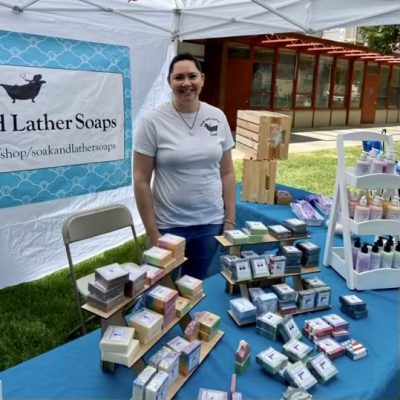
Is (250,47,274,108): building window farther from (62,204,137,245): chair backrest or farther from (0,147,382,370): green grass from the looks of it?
(62,204,137,245): chair backrest

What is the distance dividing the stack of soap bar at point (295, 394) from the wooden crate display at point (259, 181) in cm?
231

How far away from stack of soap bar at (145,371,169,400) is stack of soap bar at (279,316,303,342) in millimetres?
486

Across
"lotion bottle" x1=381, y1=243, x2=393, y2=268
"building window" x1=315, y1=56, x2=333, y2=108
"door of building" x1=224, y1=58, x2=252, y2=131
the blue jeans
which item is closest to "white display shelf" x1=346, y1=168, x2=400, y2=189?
"lotion bottle" x1=381, y1=243, x2=393, y2=268

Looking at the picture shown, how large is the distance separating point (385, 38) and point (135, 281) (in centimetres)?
1610

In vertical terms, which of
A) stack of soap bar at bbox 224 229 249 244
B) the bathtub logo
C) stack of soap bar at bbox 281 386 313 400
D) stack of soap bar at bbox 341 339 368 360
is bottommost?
stack of soap bar at bbox 341 339 368 360

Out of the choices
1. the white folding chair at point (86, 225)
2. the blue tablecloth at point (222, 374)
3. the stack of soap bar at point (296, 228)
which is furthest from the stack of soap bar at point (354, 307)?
the white folding chair at point (86, 225)

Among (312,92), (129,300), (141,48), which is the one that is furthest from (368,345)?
(312,92)

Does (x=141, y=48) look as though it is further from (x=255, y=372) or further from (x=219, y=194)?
(x=255, y=372)

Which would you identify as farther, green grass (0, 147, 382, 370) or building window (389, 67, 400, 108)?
building window (389, 67, 400, 108)

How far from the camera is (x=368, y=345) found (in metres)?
1.47

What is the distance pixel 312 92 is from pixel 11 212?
1373 cm

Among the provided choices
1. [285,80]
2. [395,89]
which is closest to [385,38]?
[285,80]

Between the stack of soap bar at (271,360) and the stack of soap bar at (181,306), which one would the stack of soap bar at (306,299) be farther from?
the stack of soap bar at (181,306)

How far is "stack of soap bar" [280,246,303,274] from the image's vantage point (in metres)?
1.64
